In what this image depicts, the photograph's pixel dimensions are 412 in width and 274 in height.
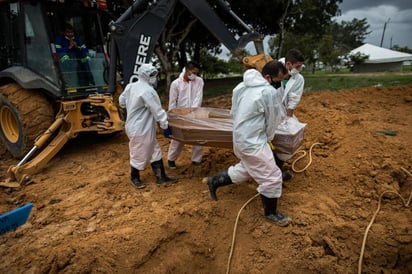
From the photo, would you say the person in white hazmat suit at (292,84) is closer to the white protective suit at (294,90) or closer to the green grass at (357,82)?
the white protective suit at (294,90)

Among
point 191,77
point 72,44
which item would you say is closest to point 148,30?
point 191,77

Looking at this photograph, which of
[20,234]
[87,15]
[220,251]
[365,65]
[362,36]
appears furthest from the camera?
[362,36]

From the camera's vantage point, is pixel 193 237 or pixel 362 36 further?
pixel 362 36

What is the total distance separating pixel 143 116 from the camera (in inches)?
158

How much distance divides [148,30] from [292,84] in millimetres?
2143

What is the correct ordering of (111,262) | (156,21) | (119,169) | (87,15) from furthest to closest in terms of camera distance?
(87,15) → (119,169) → (156,21) → (111,262)

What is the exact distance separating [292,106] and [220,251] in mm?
2147

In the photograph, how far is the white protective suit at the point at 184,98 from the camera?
4.77 metres

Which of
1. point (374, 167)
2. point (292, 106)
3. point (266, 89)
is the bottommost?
point (374, 167)

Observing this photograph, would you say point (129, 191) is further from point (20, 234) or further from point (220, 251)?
point (220, 251)

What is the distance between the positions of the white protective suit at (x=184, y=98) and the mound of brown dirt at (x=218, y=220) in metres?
0.27

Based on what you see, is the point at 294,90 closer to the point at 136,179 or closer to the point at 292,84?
the point at 292,84

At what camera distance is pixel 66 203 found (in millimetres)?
4000

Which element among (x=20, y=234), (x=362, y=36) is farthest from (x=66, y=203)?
(x=362, y=36)
